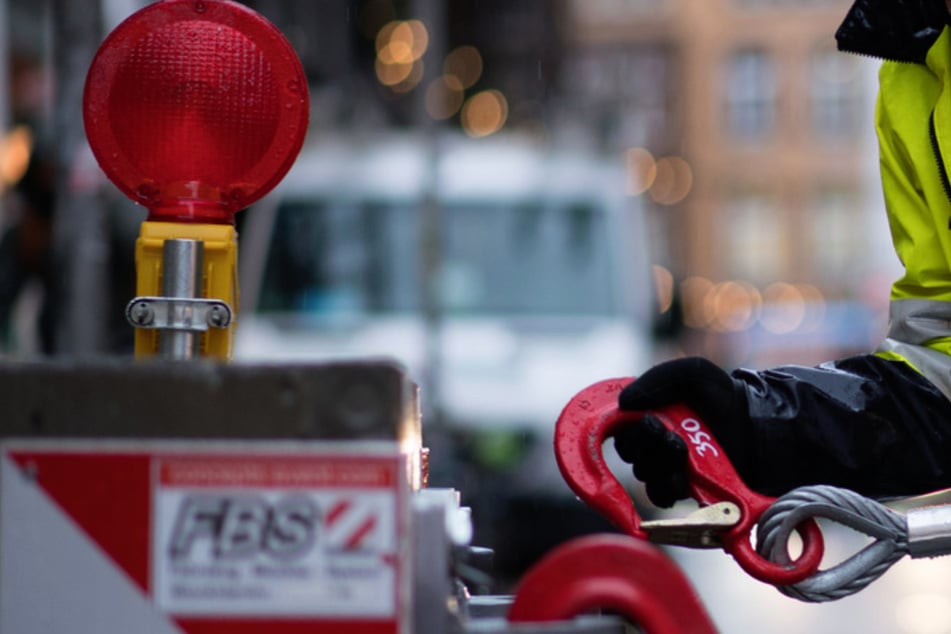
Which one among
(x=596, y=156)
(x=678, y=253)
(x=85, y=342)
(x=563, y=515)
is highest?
(x=596, y=156)

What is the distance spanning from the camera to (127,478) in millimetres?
1963

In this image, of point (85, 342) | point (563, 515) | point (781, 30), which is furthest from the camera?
point (781, 30)

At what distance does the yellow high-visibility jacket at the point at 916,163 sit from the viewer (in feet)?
8.63

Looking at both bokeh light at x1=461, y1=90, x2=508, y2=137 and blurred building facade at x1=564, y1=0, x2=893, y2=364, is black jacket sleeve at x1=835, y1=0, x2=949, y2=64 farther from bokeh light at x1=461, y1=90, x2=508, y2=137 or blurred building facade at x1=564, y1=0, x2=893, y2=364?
blurred building facade at x1=564, y1=0, x2=893, y2=364

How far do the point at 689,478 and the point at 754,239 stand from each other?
6509 centimetres

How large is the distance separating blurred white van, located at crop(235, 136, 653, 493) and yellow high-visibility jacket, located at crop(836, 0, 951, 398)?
7903mm

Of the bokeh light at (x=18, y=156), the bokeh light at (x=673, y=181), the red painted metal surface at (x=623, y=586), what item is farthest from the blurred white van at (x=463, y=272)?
the bokeh light at (x=673, y=181)

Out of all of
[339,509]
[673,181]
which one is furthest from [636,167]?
[673,181]

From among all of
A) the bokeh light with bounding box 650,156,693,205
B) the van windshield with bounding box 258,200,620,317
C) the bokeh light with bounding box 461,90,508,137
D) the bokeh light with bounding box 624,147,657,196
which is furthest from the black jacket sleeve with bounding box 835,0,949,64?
the bokeh light with bounding box 650,156,693,205

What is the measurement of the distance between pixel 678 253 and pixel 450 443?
58.0 metres

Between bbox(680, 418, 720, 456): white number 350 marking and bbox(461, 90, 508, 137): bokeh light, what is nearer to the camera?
bbox(680, 418, 720, 456): white number 350 marking

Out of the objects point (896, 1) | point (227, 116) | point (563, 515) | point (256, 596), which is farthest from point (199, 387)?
point (563, 515)

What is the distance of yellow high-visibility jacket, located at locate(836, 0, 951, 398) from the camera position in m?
2.63

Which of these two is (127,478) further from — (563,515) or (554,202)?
(554,202)
